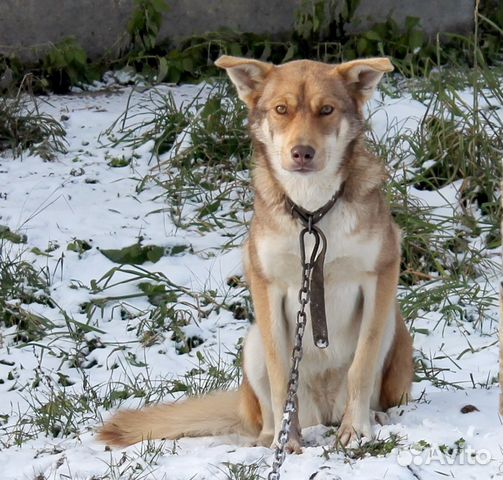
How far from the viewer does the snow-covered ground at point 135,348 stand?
3990 millimetres

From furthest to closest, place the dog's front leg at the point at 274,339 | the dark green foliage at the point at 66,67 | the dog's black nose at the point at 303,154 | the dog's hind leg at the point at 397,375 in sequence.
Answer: the dark green foliage at the point at 66,67
the dog's hind leg at the point at 397,375
the dog's front leg at the point at 274,339
the dog's black nose at the point at 303,154

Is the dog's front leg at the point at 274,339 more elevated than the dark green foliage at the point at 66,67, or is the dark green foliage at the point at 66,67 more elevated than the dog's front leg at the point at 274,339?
the dark green foliage at the point at 66,67

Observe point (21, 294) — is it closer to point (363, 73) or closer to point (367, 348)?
point (367, 348)

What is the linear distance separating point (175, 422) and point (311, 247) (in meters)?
0.96

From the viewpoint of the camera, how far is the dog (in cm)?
432

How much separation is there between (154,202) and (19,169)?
1.07 metres

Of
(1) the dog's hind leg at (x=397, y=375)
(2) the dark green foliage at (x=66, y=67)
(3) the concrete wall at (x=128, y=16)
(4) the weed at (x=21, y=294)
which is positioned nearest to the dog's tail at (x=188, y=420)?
(1) the dog's hind leg at (x=397, y=375)

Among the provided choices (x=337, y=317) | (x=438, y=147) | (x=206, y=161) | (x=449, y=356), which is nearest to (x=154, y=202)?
(x=206, y=161)

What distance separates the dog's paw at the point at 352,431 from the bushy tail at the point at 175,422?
0.50 m

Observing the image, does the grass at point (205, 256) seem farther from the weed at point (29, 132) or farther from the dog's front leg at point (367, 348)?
the dog's front leg at point (367, 348)

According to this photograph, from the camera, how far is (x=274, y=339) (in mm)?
4461

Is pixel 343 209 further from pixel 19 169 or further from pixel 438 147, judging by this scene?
pixel 19 169

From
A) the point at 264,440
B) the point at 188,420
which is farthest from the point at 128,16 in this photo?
the point at 264,440

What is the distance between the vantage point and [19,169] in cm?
784
